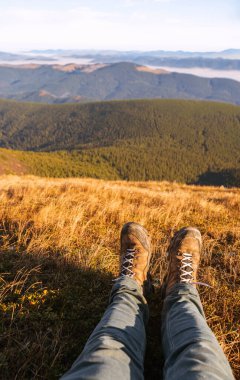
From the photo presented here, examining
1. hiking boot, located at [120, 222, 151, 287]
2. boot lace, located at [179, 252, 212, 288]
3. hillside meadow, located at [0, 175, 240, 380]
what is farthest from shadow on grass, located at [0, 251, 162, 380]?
boot lace, located at [179, 252, 212, 288]

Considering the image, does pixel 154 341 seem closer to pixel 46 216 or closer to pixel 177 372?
pixel 177 372

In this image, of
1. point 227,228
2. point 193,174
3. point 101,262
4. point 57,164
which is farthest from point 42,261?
point 193,174

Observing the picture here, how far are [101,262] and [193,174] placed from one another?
639 feet

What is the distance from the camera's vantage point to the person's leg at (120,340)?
6.32 feet

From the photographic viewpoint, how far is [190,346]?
2113 millimetres

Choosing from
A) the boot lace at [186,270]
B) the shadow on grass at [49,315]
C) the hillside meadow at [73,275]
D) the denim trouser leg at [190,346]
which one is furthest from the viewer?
the boot lace at [186,270]

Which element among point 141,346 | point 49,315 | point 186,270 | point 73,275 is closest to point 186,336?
point 141,346

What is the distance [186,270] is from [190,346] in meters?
1.49

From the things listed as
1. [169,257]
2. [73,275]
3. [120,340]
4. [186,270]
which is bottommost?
[73,275]

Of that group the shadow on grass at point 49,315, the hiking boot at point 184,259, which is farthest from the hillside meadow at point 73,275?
Result: the hiking boot at point 184,259

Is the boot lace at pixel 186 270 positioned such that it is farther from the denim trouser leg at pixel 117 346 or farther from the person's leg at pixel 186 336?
the denim trouser leg at pixel 117 346

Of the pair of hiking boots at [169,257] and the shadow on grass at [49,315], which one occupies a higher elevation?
the pair of hiking boots at [169,257]

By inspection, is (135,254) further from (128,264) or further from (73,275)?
(73,275)

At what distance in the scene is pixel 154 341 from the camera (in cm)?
294
